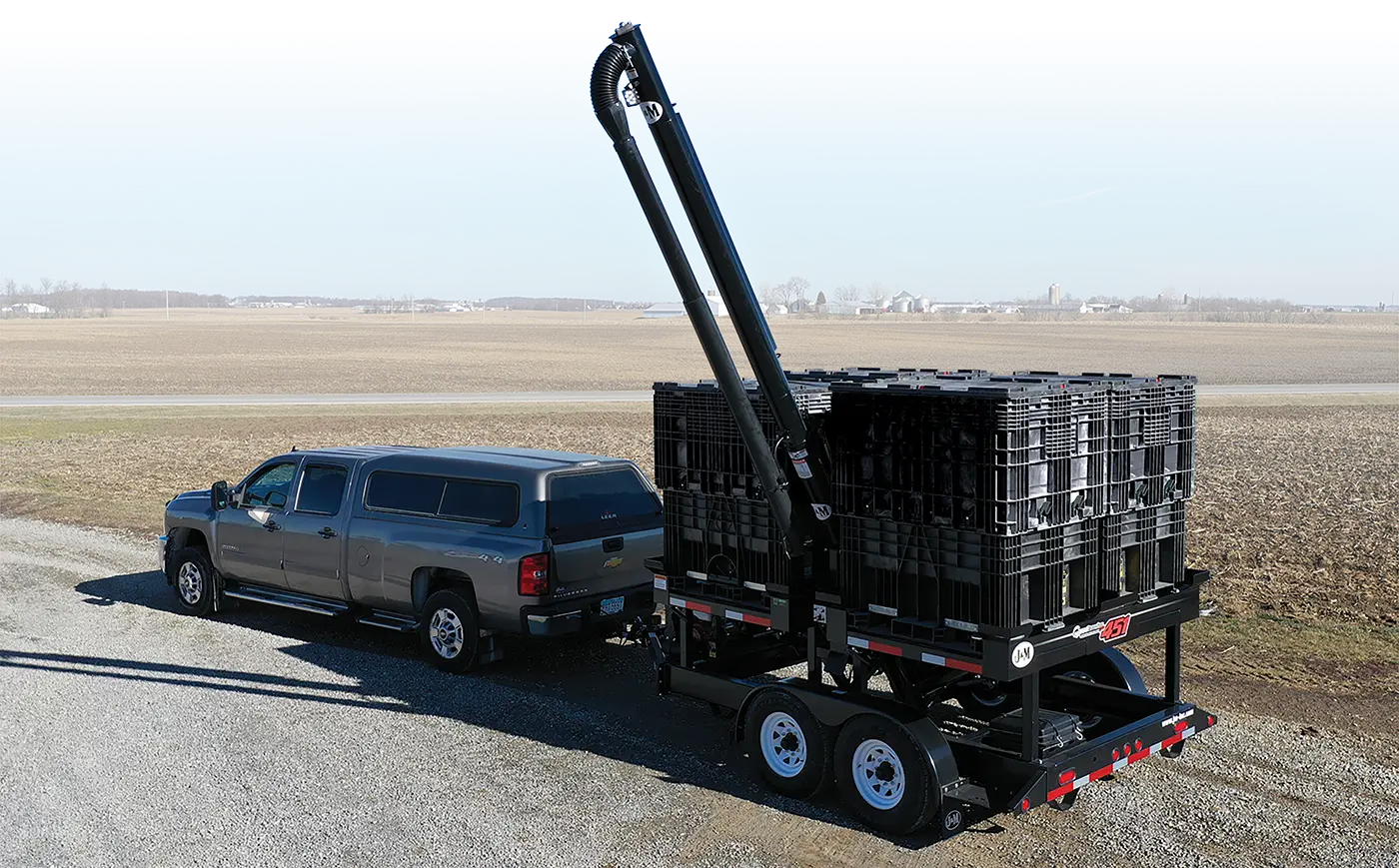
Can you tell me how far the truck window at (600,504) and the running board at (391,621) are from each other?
162 centimetres

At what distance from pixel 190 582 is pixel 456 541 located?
3898 millimetres

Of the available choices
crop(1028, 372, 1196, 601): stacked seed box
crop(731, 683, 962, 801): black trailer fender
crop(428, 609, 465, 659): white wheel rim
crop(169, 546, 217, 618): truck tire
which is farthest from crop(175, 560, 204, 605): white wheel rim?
crop(1028, 372, 1196, 601): stacked seed box

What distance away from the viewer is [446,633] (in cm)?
1019

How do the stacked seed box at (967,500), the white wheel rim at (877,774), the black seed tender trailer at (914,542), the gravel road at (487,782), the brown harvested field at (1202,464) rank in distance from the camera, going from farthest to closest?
the brown harvested field at (1202,464)
the white wheel rim at (877,774)
the gravel road at (487,782)
the black seed tender trailer at (914,542)
the stacked seed box at (967,500)

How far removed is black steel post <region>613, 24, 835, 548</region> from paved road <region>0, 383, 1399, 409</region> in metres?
31.6

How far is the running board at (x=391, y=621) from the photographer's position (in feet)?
34.6

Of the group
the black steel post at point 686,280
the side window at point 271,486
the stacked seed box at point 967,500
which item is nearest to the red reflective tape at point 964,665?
the stacked seed box at point 967,500

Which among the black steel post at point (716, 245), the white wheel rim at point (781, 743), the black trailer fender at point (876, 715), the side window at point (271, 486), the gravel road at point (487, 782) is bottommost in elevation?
the gravel road at point (487, 782)

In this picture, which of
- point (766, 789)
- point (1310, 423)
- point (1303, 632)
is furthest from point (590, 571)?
point (1310, 423)

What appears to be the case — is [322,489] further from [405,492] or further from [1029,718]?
[1029,718]

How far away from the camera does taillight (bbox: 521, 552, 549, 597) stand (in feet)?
31.7

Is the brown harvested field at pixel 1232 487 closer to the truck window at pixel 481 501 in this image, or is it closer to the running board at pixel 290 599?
the truck window at pixel 481 501

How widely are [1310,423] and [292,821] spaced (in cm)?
2881

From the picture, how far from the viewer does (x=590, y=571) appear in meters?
10.0
